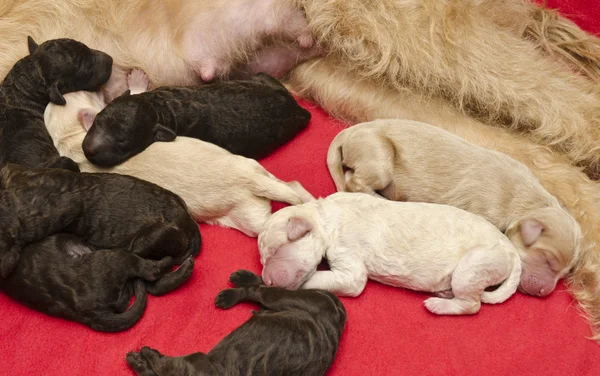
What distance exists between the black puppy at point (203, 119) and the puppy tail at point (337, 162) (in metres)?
0.20

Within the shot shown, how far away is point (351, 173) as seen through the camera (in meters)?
2.08

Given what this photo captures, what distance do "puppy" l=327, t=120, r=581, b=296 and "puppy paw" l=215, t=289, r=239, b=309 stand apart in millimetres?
551

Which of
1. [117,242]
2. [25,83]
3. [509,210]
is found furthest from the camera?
[25,83]

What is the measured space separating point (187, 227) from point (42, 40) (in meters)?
0.98

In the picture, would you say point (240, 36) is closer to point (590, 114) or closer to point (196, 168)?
point (196, 168)

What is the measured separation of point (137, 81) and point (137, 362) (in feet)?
3.73

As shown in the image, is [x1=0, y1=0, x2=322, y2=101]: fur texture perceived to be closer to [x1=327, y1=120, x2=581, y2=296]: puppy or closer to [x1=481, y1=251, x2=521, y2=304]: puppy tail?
[x1=327, y1=120, x2=581, y2=296]: puppy

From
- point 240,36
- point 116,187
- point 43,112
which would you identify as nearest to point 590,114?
point 240,36

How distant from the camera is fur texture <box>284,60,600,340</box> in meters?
1.84

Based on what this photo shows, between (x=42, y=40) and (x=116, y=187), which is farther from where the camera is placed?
(x=42, y=40)

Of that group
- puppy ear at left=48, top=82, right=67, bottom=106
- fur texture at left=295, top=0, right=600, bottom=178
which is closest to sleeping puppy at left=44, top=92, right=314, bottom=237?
puppy ear at left=48, top=82, right=67, bottom=106

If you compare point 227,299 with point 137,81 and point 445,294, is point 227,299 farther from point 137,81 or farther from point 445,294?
point 137,81

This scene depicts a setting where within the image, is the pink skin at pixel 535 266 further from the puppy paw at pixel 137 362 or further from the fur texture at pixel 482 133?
the puppy paw at pixel 137 362

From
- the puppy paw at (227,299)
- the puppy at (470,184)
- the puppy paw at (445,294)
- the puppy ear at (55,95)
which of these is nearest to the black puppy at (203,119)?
the puppy ear at (55,95)
